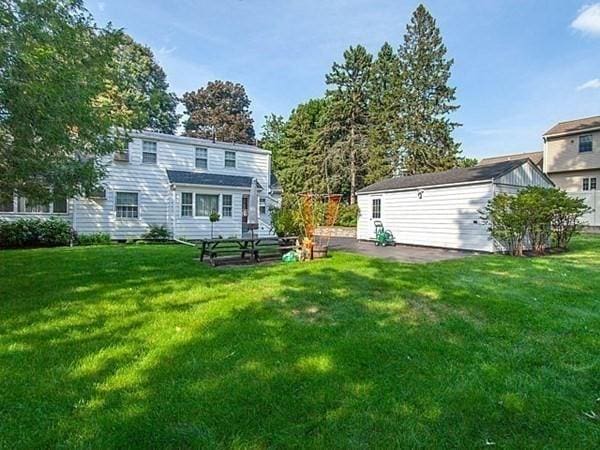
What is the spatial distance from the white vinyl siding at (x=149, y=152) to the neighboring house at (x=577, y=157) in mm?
22638

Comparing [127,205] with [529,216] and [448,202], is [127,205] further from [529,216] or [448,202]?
[529,216]

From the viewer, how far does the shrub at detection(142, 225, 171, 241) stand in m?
15.4

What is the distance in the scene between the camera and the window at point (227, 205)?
17.0m

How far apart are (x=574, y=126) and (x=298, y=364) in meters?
26.8

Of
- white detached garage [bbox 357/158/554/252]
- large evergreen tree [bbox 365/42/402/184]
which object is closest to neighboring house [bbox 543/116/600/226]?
large evergreen tree [bbox 365/42/402/184]

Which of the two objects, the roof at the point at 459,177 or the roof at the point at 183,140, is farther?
the roof at the point at 183,140

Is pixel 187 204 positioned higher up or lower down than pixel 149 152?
lower down

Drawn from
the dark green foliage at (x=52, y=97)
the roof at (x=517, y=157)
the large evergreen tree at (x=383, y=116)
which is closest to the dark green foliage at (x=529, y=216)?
the dark green foliage at (x=52, y=97)

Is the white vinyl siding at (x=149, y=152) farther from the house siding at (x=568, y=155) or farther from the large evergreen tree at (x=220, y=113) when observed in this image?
the house siding at (x=568, y=155)

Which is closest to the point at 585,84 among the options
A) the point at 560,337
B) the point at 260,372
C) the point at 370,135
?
the point at 370,135

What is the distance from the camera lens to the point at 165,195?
16312 millimetres

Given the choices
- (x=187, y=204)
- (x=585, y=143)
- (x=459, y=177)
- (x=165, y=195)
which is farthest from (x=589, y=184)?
(x=165, y=195)

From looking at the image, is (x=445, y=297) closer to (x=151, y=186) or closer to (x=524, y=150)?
(x=151, y=186)

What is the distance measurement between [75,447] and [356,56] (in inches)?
1058
